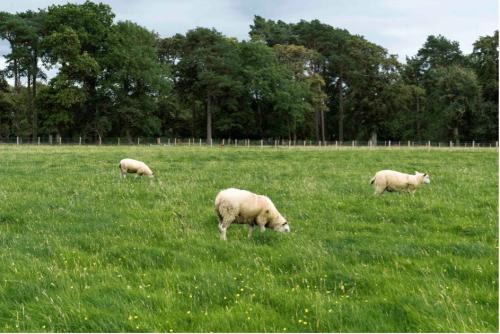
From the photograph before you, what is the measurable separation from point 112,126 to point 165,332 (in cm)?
7908

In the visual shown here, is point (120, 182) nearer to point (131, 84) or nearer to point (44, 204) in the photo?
point (44, 204)

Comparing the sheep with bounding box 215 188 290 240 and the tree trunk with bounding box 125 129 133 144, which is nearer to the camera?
the sheep with bounding box 215 188 290 240

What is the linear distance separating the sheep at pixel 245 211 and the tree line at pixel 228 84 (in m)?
67.7

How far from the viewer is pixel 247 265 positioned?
8.54m

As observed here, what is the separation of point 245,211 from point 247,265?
2.24m

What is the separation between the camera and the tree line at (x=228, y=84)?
258ft

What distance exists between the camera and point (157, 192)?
1681 cm

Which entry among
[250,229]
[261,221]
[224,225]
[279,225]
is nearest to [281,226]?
[279,225]

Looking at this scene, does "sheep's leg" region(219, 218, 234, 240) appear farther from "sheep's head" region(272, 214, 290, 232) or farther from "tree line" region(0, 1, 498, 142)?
"tree line" region(0, 1, 498, 142)

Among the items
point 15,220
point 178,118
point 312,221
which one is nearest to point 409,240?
point 312,221

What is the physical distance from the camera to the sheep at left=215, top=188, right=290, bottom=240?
10500 mm

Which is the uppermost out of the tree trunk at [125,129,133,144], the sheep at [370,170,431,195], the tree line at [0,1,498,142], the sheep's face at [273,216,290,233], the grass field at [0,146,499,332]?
the tree line at [0,1,498,142]

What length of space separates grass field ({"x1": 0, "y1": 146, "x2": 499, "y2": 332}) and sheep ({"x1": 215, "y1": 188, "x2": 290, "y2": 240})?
0.95ft

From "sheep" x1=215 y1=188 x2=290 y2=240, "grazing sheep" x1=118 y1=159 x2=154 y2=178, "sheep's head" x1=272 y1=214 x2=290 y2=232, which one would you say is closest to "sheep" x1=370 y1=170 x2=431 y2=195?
"sheep's head" x1=272 y1=214 x2=290 y2=232
